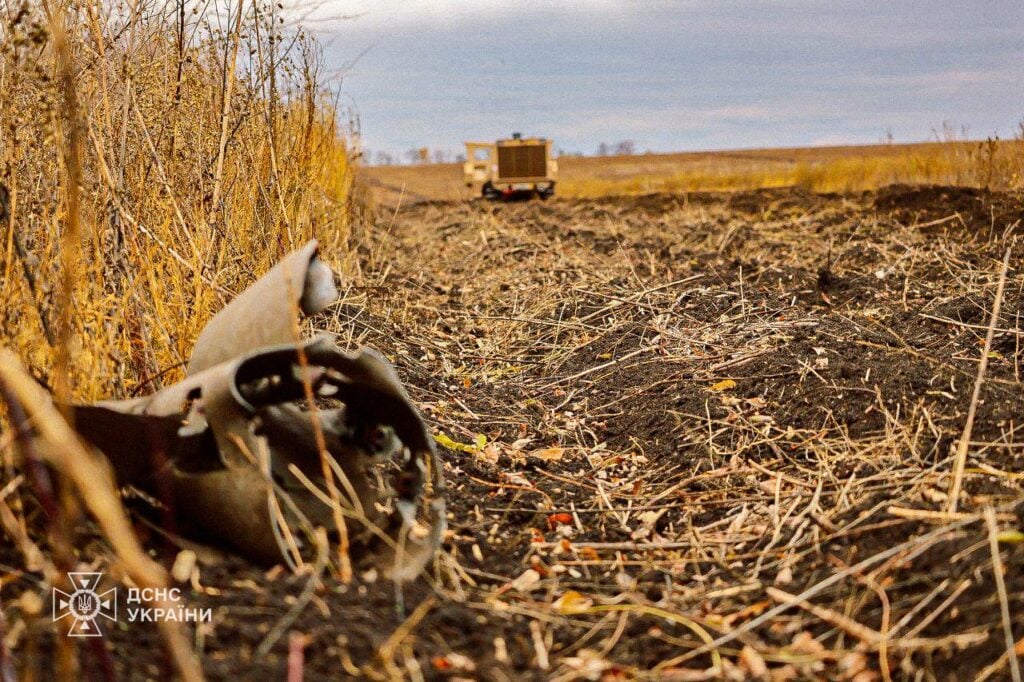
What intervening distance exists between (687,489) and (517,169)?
18425mm

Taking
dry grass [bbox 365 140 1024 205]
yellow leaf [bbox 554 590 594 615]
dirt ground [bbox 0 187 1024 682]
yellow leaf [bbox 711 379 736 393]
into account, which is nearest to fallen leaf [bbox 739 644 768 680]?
dirt ground [bbox 0 187 1024 682]

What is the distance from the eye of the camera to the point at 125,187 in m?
3.43

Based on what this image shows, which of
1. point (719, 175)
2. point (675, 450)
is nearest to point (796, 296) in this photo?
point (675, 450)

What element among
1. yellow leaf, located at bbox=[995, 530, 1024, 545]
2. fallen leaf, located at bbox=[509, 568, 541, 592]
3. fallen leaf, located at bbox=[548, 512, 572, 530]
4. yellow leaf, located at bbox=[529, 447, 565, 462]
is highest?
yellow leaf, located at bbox=[995, 530, 1024, 545]

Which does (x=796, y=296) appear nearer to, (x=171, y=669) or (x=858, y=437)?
(x=858, y=437)

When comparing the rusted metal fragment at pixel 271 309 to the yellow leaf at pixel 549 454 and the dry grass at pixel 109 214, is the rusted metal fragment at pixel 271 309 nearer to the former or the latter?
the dry grass at pixel 109 214

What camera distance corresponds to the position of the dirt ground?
6.69ft

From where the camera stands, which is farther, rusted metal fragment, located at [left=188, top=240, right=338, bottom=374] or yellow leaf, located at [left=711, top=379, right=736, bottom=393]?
yellow leaf, located at [left=711, top=379, right=736, bottom=393]

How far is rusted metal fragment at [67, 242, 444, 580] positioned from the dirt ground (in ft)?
0.55

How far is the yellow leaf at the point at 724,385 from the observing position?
429 centimetres

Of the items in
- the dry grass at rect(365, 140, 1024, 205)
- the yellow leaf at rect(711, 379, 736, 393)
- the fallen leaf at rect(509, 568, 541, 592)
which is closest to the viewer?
the fallen leaf at rect(509, 568, 541, 592)

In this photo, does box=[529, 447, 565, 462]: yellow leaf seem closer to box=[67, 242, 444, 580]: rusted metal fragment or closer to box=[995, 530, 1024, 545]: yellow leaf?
box=[67, 242, 444, 580]: rusted metal fragment

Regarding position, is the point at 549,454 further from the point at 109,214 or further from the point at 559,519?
the point at 109,214

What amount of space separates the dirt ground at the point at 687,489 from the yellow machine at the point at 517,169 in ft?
45.9
